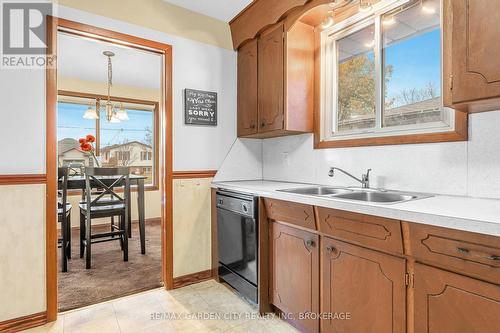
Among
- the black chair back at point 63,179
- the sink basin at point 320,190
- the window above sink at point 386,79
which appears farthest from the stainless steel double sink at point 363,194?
the black chair back at point 63,179

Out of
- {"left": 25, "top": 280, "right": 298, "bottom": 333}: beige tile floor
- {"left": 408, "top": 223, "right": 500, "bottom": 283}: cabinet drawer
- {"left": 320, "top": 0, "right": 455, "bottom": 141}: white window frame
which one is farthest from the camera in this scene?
{"left": 25, "top": 280, "right": 298, "bottom": 333}: beige tile floor

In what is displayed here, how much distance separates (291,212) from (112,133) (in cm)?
419

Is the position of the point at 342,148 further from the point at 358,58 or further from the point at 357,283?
the point at 357,283

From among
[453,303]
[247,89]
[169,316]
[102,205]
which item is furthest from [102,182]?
[453,303]

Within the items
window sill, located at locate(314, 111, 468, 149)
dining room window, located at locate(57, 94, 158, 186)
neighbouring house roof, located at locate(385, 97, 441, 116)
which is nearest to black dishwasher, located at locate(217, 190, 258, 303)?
window sill, located at locate(314, 111, 468, 149)

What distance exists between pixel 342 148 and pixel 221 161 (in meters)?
1.18

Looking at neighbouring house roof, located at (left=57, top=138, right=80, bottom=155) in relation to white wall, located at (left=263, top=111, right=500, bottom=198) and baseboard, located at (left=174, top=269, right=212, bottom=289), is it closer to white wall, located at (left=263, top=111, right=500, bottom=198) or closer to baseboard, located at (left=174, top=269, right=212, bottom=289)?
baseboard, located at (left=174, top=269, right=212, bottom=289)

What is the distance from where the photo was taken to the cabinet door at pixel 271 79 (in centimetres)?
224

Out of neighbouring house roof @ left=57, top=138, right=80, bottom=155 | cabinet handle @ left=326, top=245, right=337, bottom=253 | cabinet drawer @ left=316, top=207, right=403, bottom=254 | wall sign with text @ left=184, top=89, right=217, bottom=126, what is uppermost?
wall sign with text @ left=184, top=89, right=217, bottom=126

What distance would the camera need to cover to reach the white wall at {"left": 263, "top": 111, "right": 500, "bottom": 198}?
1.42m

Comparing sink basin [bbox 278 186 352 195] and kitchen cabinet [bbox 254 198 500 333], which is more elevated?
sink basin [bbox 278 186 352 195]

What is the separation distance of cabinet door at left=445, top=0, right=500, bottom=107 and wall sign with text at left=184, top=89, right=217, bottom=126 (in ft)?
6.20

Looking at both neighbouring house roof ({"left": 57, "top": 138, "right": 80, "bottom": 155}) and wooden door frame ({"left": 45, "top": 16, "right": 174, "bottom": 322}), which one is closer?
wooden door frame ({"left": 45, "top": 16, "right": 174, "bottom": 322})

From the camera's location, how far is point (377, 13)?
6.42 feet
